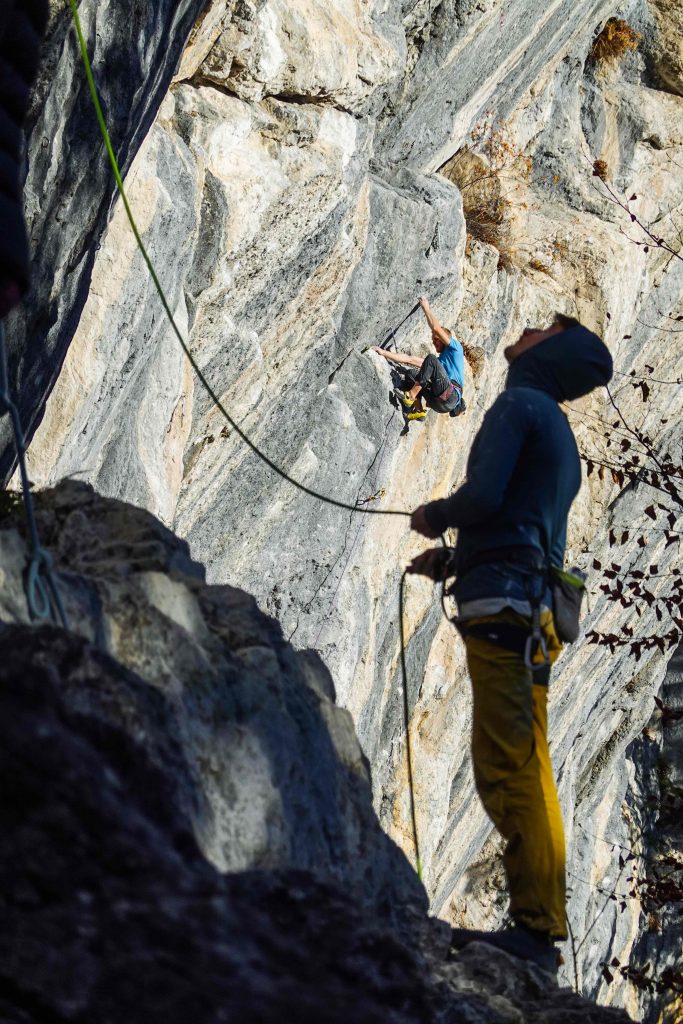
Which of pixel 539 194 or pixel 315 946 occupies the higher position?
→ pixel 539 194

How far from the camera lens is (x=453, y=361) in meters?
12.4

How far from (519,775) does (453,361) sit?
844 centimetres

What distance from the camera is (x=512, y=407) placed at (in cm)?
450

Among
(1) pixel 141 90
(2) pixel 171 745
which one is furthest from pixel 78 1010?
(1) pixel 141 90

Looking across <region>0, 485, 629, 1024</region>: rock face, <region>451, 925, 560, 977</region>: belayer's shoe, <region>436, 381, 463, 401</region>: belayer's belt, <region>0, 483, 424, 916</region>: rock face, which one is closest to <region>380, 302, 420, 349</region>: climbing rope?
<region>436, 381, 463, 401</region>: belayer's belt

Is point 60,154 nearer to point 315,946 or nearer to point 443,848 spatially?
point 315,946

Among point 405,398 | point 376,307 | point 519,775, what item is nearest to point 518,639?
point 519,775

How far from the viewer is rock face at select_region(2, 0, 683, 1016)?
8203mm

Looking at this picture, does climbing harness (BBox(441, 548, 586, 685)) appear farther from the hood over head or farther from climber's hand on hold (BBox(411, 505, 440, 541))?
the hood over head

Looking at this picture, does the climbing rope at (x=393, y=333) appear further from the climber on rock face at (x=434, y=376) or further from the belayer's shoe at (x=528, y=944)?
the belayer's shoe at (x=528, y=944)

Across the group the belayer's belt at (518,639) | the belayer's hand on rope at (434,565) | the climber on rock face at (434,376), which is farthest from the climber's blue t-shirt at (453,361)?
the belayer's belt at (518,639)

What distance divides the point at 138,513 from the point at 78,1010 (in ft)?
9.12

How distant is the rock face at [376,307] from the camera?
8.20 metres

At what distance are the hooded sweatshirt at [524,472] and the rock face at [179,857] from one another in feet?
3.24
